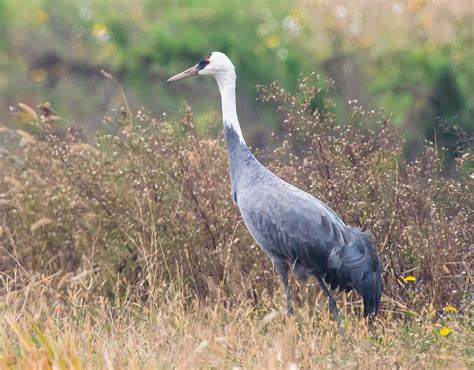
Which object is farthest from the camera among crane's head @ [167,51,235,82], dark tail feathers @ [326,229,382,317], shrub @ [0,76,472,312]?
crane's head @ [167,51,235,82]

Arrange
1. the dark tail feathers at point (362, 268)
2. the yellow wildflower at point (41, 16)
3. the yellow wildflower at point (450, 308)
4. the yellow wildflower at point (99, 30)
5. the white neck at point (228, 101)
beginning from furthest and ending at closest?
the yellow wildflower at point (41, 16) → the yellow wildflower at point (99, 30) → the white neck at point (228, 101) → the dark tail feathers at point (362, 268) → the yellow wildflower at point (450, 308)

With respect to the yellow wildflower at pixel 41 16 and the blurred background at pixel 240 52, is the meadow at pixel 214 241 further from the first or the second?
the yellow wildflower at pixel 41 16

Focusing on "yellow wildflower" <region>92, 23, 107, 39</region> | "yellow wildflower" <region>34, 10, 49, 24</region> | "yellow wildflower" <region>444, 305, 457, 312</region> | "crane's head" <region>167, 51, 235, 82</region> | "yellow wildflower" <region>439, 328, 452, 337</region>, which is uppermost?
"crane's head" <region>167, 51, 235, 82</region>

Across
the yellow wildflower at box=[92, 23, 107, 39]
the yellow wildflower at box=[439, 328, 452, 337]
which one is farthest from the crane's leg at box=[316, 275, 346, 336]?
the yellow wildflower at box=[92, 23, 107, 39]

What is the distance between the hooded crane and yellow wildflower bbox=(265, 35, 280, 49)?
547cm

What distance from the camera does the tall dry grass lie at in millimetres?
6199

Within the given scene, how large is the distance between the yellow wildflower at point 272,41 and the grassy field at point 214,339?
5.81 metres

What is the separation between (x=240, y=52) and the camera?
1248 cm

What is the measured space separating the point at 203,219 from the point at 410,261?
1274 millimetres

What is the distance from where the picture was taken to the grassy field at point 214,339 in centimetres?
571

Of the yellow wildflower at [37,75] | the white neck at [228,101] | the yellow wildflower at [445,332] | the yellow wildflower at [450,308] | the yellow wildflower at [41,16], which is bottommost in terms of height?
the yellow wildflower at [37,75]

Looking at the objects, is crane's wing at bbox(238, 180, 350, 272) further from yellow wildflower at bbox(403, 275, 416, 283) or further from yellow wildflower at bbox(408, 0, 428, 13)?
yellow wildflower at bbox(408, 0, 428, 13)

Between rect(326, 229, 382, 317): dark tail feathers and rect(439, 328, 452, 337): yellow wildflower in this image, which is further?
rect(326, 229, 382, 317): dark tail feathers

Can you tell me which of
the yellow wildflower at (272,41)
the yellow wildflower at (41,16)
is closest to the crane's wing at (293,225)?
the yellow wildflower at (272,41)
